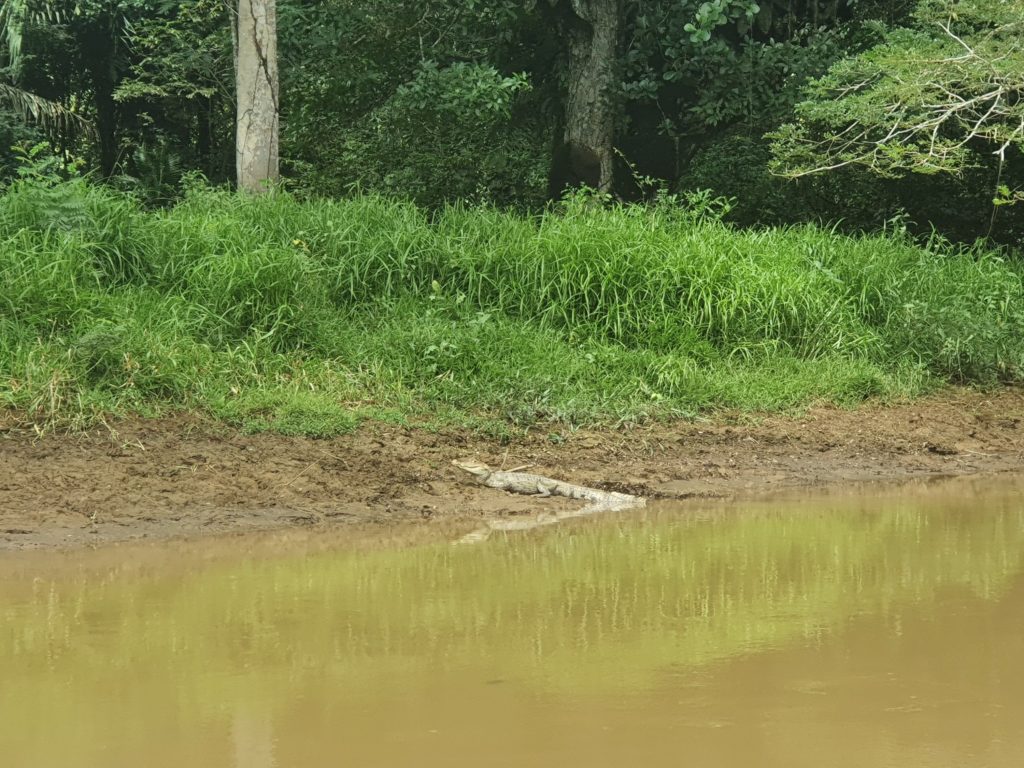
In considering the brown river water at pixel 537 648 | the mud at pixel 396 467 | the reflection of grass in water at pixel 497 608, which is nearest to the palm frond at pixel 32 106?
the mud at pixel 396 467

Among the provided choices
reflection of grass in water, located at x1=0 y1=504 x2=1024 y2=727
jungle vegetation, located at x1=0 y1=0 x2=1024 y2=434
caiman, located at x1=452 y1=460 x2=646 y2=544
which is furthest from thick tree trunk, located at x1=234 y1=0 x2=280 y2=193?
reflection of grass in water, located at x1=0 y1=504 x2=1024 y2=727

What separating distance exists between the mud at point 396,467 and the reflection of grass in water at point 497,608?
0.72 m

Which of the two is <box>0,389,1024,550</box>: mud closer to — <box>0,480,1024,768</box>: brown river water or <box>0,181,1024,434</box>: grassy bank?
<box>0,181,1024,434</box>: grassy bank

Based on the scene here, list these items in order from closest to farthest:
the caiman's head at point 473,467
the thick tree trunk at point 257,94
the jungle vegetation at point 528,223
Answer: the caiman's head at point 473,467 → the jungle vegetation at point 528,223 → the thick tree trunk at point 257,94

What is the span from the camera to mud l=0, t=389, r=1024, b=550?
5746 millimetres

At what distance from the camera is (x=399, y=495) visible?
20.3 ft

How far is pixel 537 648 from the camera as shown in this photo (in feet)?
12.9

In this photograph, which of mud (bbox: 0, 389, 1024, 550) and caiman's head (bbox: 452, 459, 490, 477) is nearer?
mud (bbox: 0, 389, 1024, 550)

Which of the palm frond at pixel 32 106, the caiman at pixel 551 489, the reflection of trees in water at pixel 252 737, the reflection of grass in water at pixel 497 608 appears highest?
the palm frond at pixel 32 106

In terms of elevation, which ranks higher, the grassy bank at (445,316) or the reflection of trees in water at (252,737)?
the grassy bank at (445,316)

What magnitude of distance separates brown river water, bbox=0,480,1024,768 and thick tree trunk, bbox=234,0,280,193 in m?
5.04

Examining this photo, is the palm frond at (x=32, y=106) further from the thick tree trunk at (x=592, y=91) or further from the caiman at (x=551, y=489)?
the caiman at (x=551, y=489)

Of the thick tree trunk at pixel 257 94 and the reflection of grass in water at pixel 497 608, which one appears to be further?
the thick tree trunk at pixel 257 94

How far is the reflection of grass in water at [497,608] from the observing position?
145 inches
